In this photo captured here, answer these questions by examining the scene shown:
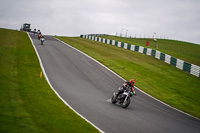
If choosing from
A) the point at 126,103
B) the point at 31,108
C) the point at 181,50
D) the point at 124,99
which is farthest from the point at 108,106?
the point at 181,50

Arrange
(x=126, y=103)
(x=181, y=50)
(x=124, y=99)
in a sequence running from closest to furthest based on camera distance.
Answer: (x=126, y=103) < (x=124, y=99) < (x=181, y=50)

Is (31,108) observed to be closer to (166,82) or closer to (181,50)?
(166,82)

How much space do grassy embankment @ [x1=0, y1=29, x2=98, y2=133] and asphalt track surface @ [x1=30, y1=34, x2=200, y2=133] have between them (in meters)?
0.87

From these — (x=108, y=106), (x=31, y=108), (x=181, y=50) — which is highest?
(x=181, y=50)

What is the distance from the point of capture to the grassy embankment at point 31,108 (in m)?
9.05

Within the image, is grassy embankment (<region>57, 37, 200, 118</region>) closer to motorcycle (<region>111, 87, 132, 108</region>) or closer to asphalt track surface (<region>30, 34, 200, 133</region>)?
asphalt track surface (<region>30, 34, 200, 133</region>)

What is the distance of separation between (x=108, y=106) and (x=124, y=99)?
4.06 ft

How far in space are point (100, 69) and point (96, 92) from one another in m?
8.61

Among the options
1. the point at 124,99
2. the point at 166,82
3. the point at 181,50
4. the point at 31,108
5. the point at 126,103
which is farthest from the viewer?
the point at 181,50

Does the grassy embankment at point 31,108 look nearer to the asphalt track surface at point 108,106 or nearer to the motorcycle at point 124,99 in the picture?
the asphalt track surface at point 108,106

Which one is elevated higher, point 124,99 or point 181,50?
point 181,50

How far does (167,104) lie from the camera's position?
1775 cm

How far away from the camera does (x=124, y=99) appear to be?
49.0 feet

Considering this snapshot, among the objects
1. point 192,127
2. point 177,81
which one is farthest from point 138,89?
point 192,127
